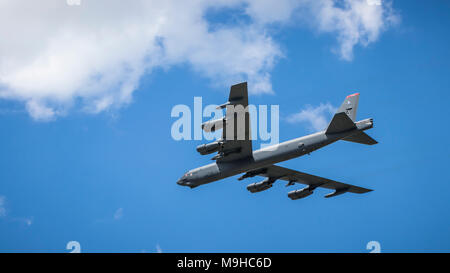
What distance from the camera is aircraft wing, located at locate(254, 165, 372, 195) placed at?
41500mm

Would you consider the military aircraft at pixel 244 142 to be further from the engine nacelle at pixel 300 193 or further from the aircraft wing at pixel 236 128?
the engine nacelle at pixel 300 193

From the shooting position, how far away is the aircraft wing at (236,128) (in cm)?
3106

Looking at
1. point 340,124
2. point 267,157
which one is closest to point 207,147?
point 267,157

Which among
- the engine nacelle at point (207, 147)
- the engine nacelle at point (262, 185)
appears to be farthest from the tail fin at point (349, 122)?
the engine nacelle at point (262, 185)

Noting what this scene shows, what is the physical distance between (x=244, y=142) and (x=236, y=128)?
1.75m

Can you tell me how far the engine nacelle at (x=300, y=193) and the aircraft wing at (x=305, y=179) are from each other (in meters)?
0.52

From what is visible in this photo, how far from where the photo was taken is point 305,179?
43406 millimetres
